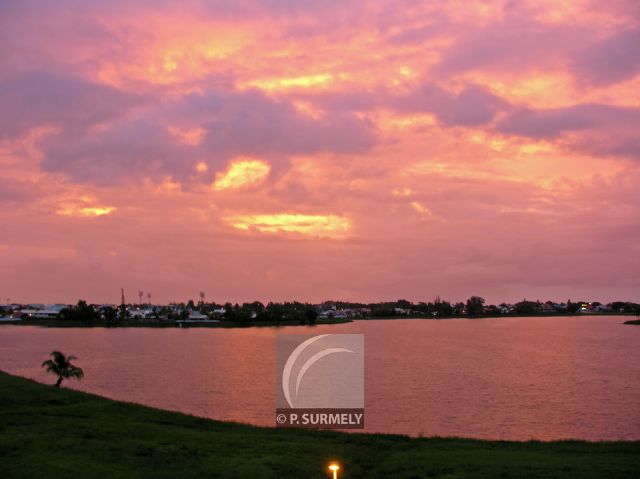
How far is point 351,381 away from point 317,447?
1613 inches

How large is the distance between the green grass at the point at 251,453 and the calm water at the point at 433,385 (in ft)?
29.0

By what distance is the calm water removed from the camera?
48375 mm

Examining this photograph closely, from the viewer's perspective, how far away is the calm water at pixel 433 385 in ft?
159

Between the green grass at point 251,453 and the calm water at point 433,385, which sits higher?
the green grass at point 251,453

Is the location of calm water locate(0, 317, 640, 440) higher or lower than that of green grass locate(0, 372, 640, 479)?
lower

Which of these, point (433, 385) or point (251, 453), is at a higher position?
point (251, 453)

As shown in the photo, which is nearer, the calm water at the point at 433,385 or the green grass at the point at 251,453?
the green grass at the point at 251,453

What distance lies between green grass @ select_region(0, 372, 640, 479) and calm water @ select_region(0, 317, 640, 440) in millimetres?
8831

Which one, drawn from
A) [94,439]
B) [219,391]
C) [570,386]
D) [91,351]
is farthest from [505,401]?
[91,351]

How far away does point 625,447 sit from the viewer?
105 feet

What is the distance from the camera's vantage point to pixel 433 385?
6850 centimetres

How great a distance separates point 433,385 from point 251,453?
141 ft

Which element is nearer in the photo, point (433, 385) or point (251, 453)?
point (251, 453)

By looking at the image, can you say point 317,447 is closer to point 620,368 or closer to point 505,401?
point 505,401
